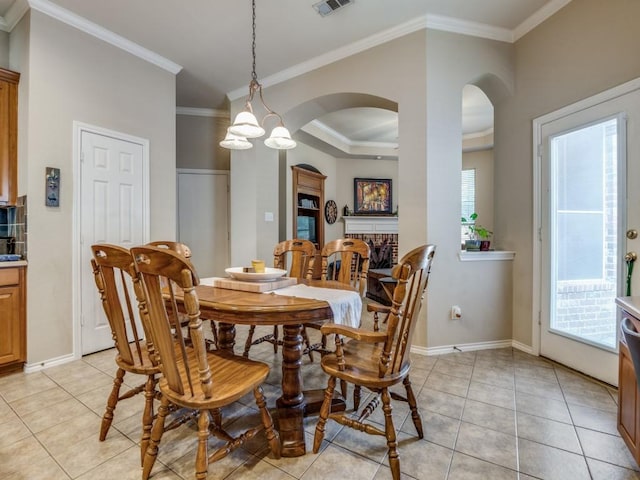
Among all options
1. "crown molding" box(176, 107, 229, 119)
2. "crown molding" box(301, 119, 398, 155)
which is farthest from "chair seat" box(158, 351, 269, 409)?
"crown molding" box(301, 119, 398, 155)

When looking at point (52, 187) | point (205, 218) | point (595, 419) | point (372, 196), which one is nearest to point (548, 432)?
point (595, 419)

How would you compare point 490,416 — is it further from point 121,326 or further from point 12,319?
point 12,319

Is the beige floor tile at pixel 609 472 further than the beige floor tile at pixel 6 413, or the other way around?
the beige floor tile at pixel 6 413

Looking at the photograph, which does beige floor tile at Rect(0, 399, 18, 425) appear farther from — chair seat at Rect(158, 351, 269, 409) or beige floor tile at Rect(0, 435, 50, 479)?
chair seat at Rect(158, 351, 269, 409)

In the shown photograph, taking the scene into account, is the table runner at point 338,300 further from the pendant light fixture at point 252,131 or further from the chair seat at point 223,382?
the pendant light fixture at point 252,131

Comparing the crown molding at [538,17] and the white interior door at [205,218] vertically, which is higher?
the crown molding at [538,17]

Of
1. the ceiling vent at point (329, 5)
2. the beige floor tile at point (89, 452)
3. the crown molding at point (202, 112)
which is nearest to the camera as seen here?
the beige floor tile at point (89, 452)

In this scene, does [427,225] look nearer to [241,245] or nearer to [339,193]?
[241,245]

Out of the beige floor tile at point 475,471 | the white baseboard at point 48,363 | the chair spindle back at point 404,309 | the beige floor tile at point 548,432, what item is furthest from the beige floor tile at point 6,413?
the beige floor tile at point 548,432

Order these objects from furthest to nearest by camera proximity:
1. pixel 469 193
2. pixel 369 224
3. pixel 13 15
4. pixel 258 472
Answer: pixel 369 224, pixel 469 193, pixel 13 15, pixel 258 472

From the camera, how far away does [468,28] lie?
292 centimetres

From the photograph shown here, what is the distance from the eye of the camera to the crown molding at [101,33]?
2.59 meters

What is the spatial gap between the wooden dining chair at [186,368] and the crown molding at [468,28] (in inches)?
120

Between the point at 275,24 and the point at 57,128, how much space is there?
2083mm
